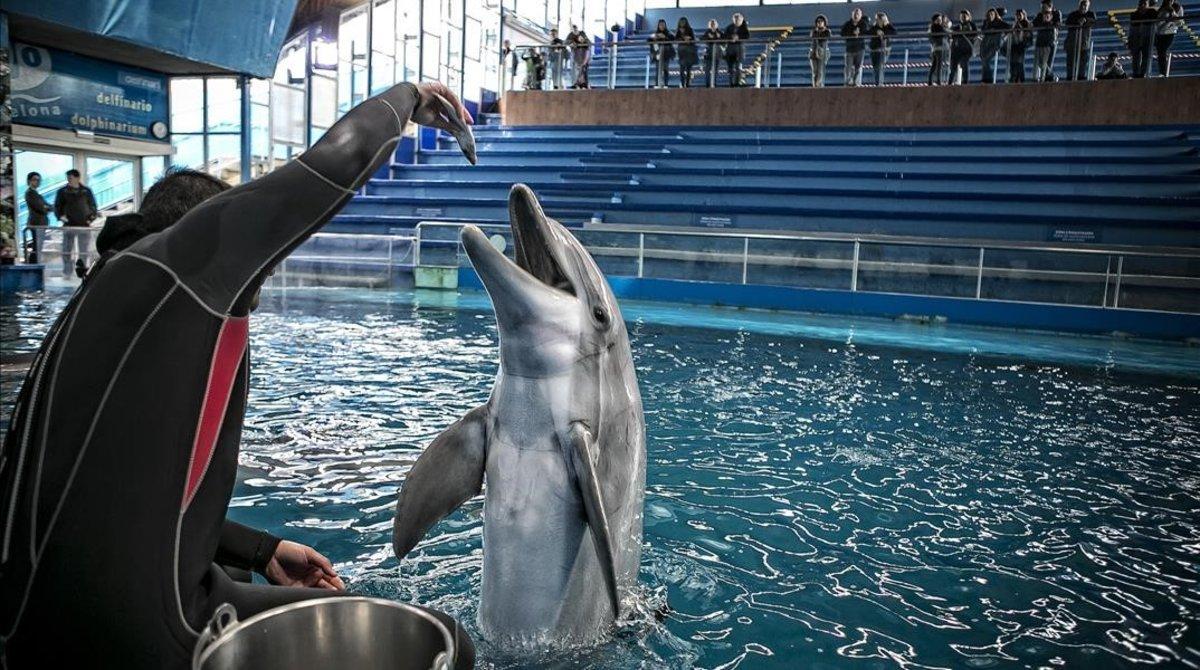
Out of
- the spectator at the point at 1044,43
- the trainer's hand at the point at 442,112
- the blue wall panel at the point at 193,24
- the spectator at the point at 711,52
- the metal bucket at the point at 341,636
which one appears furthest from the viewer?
the spectator at the point at 711,52

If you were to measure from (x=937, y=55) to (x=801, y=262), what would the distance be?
255 inches

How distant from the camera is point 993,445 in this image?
17.5 feet

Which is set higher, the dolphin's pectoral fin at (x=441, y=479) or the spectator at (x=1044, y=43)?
the spectator at (x=1044, y=43)

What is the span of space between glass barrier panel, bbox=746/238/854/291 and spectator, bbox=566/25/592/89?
Answer: 28.1ft

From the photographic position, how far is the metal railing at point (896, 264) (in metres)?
11.5

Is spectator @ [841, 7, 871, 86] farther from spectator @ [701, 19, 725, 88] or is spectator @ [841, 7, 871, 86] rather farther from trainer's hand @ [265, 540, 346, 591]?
trainer's hand @ [265, 540, 346, 591]

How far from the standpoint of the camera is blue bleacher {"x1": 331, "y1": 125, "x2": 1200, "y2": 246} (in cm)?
1459

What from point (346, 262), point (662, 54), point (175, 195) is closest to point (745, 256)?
point (346, 262)

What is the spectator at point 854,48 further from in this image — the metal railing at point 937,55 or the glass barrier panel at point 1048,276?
the glass barrier panel at point 1048,276

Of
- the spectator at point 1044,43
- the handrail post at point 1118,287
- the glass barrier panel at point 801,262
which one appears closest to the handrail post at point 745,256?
the glass barrier panel at point 801,262

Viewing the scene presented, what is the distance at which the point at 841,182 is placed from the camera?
16.6 metres

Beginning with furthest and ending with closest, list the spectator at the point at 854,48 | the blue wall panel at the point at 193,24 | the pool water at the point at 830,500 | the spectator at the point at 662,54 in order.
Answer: the spectator at the point at 662,54 < the spectator at the point at 854,48 < the blue wall panel at the point at 193,24 < the pool water at the point at 830,500


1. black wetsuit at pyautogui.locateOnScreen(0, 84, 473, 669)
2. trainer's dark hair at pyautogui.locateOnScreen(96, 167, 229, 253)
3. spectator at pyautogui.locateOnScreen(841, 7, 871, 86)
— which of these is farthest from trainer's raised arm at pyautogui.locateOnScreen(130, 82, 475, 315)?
spectator at pyautogui.locateOnScreen(841, 7, 871, 86)

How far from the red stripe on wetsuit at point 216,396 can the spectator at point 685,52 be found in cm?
1815
